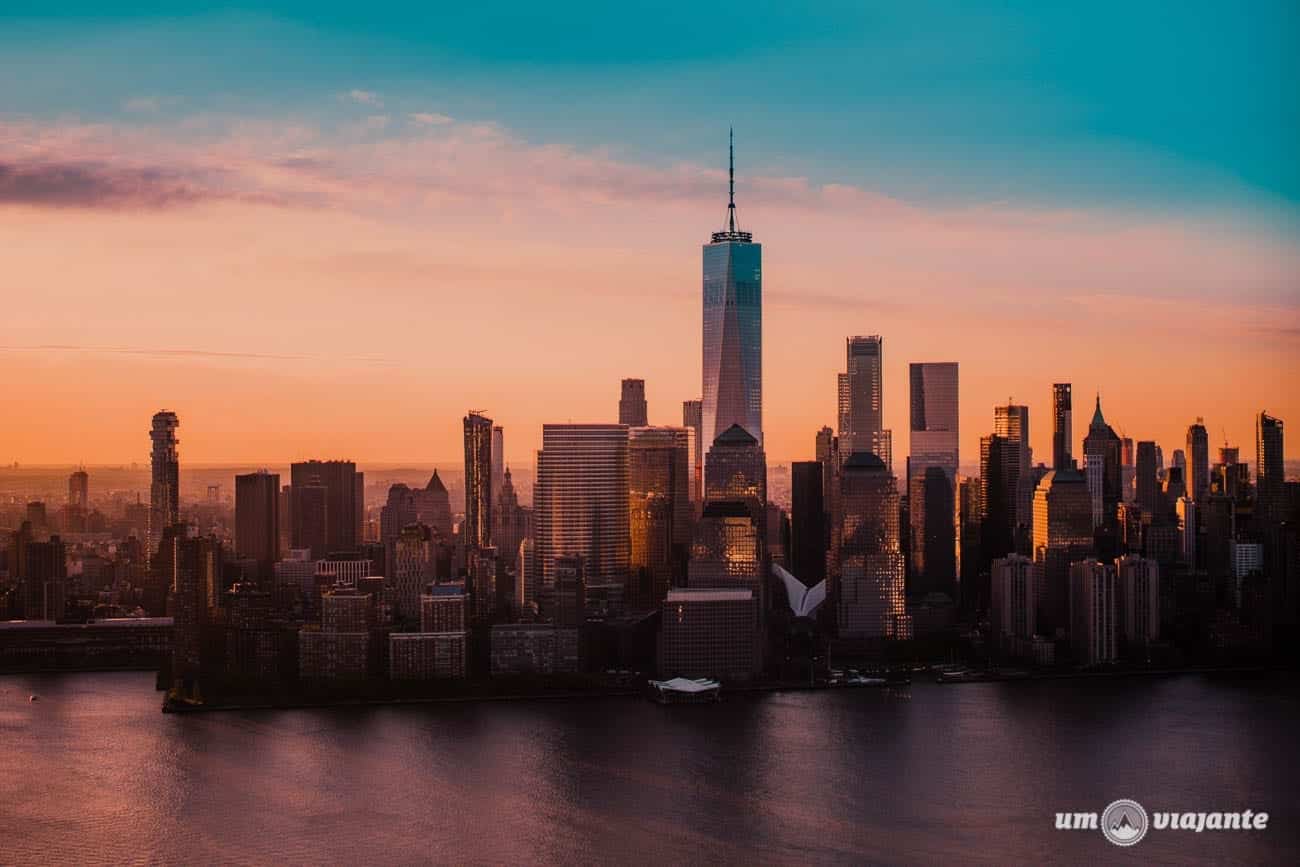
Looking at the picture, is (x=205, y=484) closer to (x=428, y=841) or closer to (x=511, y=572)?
(x=511, y=572)

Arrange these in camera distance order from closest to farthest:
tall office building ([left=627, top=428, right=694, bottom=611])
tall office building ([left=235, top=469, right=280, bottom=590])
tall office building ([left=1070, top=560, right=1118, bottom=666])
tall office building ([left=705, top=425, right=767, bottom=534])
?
tall office building ([left=1070, top=560, right=1118, bottom=666]) → tall office building ([left=235, top=469, right=280, bottom=590]) → tall office building ([left=627, top=428, right=694, bottom=611]) → tall office building ([left=705, top=425, right=767, bottom=534])

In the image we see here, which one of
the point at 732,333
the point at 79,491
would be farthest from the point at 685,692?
the point at 732,333

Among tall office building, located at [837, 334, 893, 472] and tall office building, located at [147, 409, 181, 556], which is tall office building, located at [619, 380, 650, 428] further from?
tall office building, located at [147, 409, 181, 556]

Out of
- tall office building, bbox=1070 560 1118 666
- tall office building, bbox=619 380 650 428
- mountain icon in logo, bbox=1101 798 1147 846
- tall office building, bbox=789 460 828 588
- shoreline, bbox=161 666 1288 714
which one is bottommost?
mountain icon in logo, bbox=1101 798 1147 846

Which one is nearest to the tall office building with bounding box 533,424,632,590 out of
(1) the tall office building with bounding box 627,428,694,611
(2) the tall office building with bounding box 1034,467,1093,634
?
(1) the tall office building with bounding box 627,428,694,611

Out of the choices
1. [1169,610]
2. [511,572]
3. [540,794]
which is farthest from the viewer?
[511,572]

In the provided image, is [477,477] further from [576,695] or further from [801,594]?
[576,695]

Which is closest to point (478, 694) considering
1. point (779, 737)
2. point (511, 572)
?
point (779, 737)
